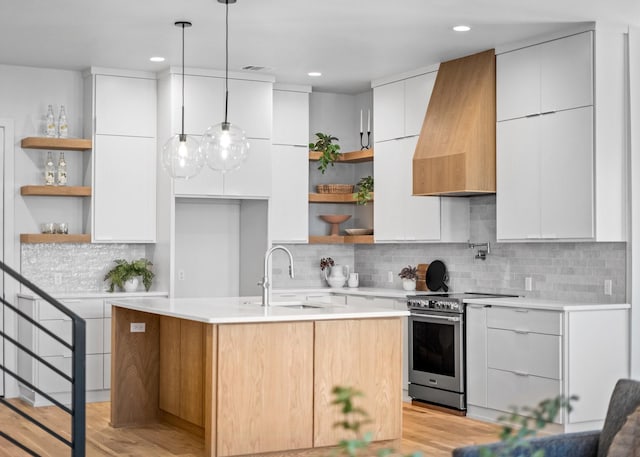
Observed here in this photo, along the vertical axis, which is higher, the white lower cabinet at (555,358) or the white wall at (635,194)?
the white wall at (635,194)

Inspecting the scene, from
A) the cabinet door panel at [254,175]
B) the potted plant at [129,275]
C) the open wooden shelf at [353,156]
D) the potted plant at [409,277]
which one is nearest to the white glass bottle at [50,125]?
the potted plant at [129,275]

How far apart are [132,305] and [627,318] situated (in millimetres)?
3362

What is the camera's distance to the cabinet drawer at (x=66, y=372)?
23.0ft

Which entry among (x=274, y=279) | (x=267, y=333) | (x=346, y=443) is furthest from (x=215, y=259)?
(x=346, y=443)

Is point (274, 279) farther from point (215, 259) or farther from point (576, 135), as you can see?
point (576, 135)

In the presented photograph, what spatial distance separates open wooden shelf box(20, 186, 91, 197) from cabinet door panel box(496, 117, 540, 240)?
3404mm

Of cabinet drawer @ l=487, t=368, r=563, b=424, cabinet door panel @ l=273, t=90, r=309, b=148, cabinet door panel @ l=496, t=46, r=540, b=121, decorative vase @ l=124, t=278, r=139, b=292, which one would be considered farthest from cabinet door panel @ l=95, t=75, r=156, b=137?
cabinet drawer @ l=487, t=368, r=563, b=424

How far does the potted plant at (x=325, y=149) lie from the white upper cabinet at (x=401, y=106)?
54cm

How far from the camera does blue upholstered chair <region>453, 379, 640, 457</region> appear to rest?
300 cm

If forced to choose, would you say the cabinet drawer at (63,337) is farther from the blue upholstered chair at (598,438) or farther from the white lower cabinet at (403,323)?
the blue upholstered chair at (598,438)

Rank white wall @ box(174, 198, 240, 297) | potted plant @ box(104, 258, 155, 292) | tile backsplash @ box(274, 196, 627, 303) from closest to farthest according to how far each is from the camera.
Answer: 1. tile backsplash @ box(274, 196, 627, 303)
2. potted plant @ box(104, 258, 155, 292)
3. white wall @ box(174, 198, 240, 297)

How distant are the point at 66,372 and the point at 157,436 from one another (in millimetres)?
1574

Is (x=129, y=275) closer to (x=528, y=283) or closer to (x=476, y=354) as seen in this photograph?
(x=476, y=354)

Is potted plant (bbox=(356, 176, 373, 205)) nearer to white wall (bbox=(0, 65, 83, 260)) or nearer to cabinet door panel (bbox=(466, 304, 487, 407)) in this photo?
cabinet door panel (bbox=(466, 304, 487, 407))
